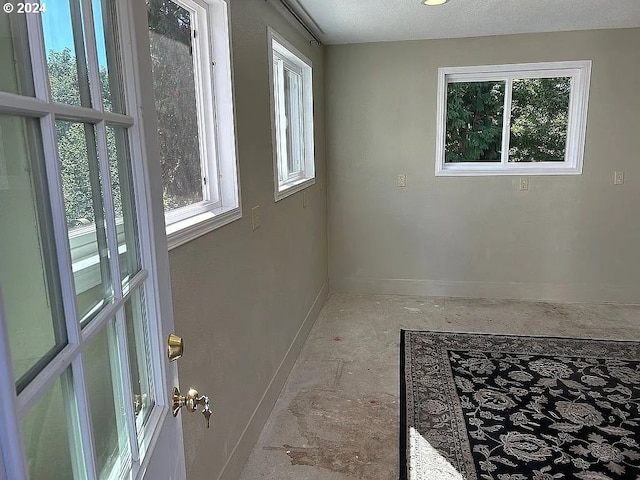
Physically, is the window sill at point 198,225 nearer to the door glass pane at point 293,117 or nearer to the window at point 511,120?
the door glass pane at point 293,117

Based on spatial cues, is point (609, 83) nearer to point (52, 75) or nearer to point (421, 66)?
point (421, 66)

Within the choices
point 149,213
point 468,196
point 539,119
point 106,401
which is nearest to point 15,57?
point 149,213

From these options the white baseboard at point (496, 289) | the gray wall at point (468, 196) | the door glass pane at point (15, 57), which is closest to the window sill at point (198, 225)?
the door glass pane at point (15, 57)

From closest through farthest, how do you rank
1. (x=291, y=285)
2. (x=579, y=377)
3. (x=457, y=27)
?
1. (x=579, y=377)
2. (x=291, y=285)
3. (x=457, y=27)

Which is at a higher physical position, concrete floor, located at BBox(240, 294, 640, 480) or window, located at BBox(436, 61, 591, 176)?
window, located at BBox(436, 61, 591, 176)

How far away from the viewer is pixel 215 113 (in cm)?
192

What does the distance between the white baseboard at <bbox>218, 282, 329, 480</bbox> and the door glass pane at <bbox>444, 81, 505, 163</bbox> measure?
6.66 ft

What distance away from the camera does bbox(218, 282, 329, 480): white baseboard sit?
194 cm

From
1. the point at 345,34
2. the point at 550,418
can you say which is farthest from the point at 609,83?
the point at 550,418

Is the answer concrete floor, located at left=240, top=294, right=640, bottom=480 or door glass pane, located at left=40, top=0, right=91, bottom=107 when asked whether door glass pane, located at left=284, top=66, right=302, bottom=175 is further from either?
door glass pane, located at left=40, top=0, right=91, bottom=107

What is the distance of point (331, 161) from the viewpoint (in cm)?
422

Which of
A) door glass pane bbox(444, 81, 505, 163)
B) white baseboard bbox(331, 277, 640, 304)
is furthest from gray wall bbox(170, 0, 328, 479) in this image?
door glass pane bbox(444, 81, 505, 163)

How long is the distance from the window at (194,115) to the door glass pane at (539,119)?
296 centimetres

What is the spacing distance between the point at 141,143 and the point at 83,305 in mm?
307
